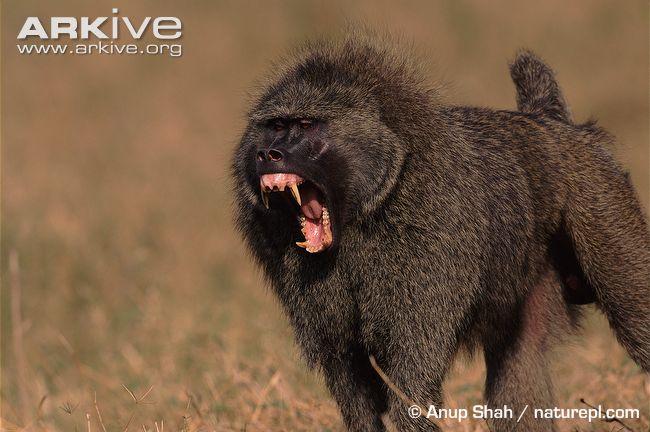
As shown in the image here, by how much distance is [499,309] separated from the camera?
12.5 feet

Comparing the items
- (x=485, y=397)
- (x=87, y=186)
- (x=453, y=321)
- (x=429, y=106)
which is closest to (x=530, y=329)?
(x=485, y=397)

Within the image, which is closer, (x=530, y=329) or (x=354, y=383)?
(x=354, y=383)

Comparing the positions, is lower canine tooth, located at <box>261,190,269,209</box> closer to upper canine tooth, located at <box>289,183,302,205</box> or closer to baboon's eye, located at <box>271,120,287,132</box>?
upper canine tooth, located at <box>289,183,302,205</box>

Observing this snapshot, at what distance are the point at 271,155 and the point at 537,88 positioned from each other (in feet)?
5.63

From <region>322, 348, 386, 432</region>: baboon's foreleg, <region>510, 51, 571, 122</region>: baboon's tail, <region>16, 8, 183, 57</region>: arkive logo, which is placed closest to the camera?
<region>322, 348, 386, 432</region>: baboon's foreleg

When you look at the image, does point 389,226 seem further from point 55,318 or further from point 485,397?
point 55,318

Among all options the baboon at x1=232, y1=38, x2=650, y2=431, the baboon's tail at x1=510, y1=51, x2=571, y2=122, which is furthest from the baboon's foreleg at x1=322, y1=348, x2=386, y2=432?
the baboon's tail at x1=510, y1=51, x2=571, y2=122

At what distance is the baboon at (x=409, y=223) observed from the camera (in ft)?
11.0

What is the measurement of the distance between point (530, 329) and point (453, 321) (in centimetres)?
88

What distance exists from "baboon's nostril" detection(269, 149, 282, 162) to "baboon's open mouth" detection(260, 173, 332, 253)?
0.06 m

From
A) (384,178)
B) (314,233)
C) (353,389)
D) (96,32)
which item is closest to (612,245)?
(384,178)

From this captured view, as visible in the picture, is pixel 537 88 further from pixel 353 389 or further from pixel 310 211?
pixel 353 389

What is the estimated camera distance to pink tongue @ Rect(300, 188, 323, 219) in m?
3.38

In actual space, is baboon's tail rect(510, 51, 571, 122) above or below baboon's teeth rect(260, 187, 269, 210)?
above
